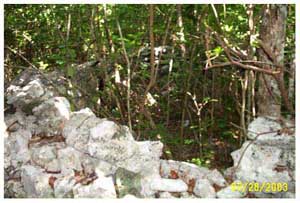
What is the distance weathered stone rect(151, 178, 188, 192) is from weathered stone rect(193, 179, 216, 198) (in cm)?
8

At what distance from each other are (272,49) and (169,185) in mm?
1268

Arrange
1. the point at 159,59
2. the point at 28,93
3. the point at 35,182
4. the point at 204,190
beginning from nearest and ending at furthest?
the point at 204,190
the point at 35,182
the point at 28,93
the point at 159,59

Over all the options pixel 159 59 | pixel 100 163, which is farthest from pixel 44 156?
pixel 159 59

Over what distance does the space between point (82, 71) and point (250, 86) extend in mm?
1640

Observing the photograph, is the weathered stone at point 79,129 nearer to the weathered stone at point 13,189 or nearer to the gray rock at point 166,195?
the weathered stone at point 13,189

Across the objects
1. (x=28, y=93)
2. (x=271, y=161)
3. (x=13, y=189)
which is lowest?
(x=13, y=189)

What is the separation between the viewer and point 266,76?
3.10 meters

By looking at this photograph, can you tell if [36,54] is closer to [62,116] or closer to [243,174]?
[62,116]

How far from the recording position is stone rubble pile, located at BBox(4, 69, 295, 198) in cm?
270

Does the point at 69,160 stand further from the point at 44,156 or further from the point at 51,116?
the point at 51,116

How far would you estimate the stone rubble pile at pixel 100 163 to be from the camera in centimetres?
270

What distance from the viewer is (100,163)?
2.83 metres

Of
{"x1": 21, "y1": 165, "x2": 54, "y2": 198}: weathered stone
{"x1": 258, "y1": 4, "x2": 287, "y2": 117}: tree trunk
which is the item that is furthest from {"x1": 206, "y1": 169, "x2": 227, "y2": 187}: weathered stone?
{"x1": 21, "y1": 165, "x2": 54, "y2": 198}: weathered stone

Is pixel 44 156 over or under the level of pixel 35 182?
over
